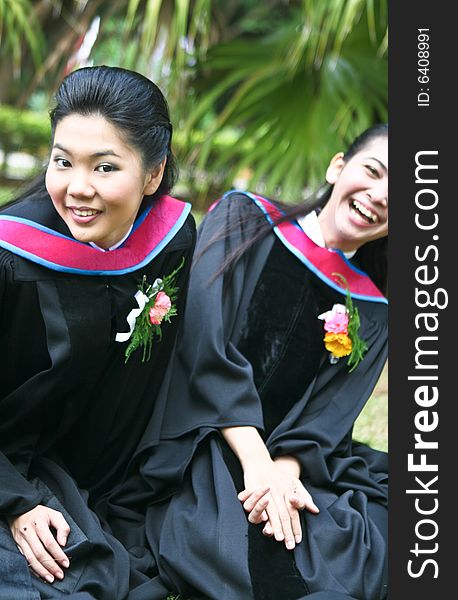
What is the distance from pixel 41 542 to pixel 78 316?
22.1 inches

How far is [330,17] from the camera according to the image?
4836 millimetres

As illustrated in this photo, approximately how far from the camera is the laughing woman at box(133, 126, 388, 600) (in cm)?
249

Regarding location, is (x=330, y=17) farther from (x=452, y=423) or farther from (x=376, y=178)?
(x=452, y=423)

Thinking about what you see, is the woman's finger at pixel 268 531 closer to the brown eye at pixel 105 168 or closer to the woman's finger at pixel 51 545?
the woman's finger at pixel 51 545

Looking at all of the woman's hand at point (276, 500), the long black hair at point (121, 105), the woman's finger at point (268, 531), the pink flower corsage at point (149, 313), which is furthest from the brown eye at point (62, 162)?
the woman's finger at point (268, 531)

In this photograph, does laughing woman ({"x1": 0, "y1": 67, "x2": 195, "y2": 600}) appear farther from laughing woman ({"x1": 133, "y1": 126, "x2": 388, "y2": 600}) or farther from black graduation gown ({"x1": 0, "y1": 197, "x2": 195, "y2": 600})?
laughing woman ({"x1": 133, "y1": 126, "x2": 388, "y2": 600})

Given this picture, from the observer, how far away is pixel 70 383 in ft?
7.93

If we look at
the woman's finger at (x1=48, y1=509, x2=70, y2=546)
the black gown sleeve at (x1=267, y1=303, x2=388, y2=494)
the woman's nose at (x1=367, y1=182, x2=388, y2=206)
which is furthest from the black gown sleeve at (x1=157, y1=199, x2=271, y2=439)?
the woman's finger at (x1=48, y1=509, x2=70, y2=546)

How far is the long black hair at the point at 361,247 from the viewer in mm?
2934

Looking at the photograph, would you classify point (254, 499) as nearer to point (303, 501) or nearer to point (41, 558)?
point (303, 501)

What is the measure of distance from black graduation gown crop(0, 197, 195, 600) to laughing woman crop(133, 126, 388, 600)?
0.17 metres

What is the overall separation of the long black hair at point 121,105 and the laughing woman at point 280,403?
0.59m

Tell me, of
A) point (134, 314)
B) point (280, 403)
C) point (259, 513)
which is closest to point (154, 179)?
point (134, 314)

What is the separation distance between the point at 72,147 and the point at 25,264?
0.31m
